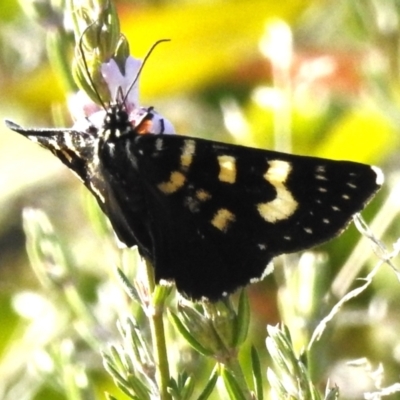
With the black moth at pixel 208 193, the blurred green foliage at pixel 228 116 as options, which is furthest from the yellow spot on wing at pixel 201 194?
the blurred green foliage at pixel 228 116

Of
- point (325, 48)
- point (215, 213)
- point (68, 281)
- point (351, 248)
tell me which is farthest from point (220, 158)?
A: point (325, 48)

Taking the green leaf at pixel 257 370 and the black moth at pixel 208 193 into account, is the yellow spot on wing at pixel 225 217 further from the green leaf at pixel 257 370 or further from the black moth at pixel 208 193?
the green leaf at pixel 257 370

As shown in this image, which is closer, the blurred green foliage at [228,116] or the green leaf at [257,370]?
the green leaf at [257,370]

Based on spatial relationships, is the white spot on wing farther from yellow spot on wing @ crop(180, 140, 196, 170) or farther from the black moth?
yellow spot on wing @ crop(180, 140, 196, 170)

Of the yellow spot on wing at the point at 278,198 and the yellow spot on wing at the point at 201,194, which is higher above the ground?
the yellow spot on wing at the point at 201,194

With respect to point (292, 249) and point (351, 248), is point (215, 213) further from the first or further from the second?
point (351, 248)

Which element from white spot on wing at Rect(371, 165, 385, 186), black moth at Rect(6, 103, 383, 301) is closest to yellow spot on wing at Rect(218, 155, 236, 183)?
black moth at Rect(6, 103, 383, 301)

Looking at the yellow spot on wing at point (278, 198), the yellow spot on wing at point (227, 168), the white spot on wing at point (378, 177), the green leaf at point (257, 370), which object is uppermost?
the yellow spot on wing at point (227, 168)
